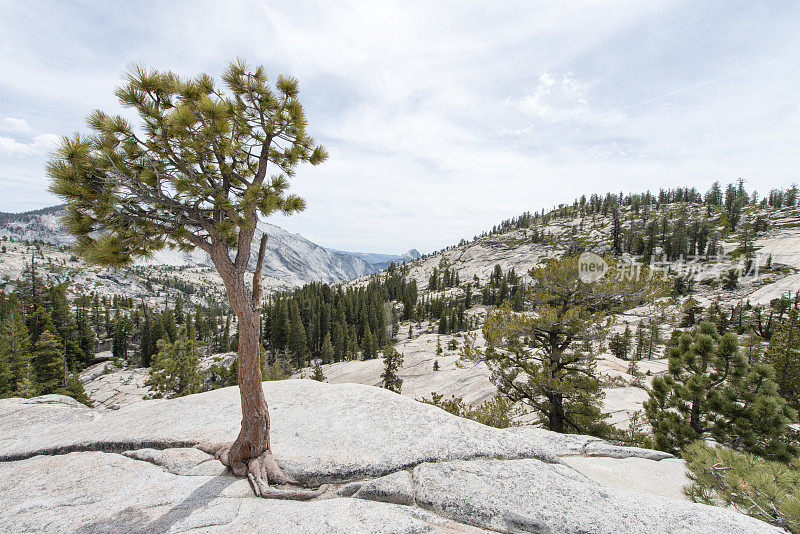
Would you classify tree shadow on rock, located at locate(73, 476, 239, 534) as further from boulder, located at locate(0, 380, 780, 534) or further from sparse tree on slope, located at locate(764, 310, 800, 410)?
sparse tree on slope, located at locate(764, 310, 800, 410)

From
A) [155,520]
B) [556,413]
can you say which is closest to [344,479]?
[155,520]

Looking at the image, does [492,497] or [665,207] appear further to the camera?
[665,207]

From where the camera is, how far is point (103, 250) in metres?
5.49

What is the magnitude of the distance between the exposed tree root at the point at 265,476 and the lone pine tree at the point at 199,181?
0.08 ft

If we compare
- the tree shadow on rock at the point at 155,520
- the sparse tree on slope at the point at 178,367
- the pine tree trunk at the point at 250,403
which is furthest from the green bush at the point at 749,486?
the sparse tree on slope at the point at 178,367

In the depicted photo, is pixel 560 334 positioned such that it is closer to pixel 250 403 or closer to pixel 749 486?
pixel 749 486

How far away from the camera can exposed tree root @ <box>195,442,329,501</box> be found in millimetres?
5828

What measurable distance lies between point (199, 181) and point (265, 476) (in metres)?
6.30

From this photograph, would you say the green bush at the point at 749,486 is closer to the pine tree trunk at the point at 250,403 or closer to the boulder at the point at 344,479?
the boulder at the point at 344,479

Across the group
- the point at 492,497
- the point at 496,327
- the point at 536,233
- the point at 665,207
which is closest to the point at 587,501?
the point at 492,497

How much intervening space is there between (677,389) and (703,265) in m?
137

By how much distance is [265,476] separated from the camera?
640cm

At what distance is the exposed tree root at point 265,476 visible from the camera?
5.83m

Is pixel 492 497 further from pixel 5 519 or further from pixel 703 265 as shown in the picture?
pixel 703 265
